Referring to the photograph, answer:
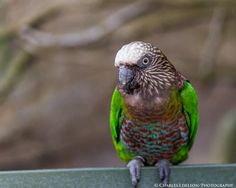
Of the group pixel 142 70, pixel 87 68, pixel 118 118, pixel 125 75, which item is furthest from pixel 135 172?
pixel 87 68

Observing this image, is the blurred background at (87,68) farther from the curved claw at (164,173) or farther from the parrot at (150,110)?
the curved claw at (164,173)

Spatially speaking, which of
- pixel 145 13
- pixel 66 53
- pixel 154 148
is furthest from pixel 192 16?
pixel 154 148

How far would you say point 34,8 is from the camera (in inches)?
286

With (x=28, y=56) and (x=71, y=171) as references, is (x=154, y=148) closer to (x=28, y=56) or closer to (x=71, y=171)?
(x=71, y=171)

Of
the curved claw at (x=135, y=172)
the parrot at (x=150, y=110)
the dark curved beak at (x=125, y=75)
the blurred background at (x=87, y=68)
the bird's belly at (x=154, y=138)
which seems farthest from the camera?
the blurred background at (x=87, y=68)

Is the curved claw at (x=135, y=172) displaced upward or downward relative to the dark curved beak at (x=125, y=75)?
downward

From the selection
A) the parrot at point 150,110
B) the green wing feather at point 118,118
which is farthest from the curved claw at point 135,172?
the green wing feather at point 118,118

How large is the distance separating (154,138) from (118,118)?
320 mm

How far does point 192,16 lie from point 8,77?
229 centimetres

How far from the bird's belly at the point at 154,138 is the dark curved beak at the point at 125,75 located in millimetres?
512

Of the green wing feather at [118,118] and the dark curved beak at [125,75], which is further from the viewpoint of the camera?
the green wing feather at [118,118]

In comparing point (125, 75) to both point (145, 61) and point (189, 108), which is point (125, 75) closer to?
point (145, 61)

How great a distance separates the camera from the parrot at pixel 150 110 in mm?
3848

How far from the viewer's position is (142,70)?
12.9 feet
